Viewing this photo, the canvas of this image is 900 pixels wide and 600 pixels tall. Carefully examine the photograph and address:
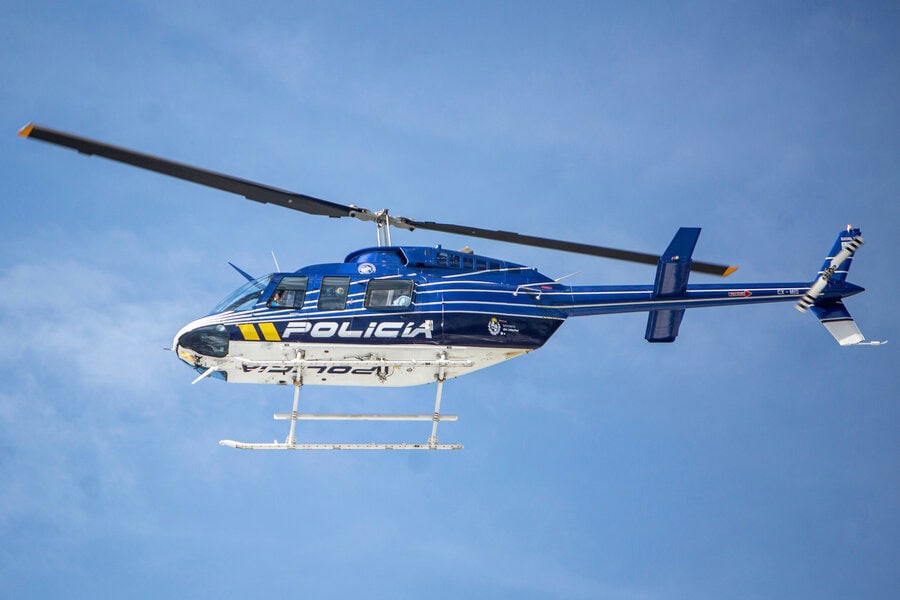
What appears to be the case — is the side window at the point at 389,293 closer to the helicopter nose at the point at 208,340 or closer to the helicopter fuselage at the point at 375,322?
the helicopter fuselage at the point at 375,322

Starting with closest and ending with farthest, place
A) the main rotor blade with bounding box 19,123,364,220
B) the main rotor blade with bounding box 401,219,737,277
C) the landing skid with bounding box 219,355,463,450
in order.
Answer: the main rotor blade with bounding box 19,123,364,220 → the landing skid with bounding box 219,355,463,450 → the main rotor blade with bounding box 401,219,737,277

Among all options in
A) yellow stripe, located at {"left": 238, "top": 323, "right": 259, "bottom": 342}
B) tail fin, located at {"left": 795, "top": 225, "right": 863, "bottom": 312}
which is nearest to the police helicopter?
yellow stripe, located at {"left": 238, "top": 323, "right": 259, "bottom": 342}

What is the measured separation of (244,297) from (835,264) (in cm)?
1084

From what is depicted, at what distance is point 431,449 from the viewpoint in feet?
55.8

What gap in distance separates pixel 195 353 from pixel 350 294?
9.03ft

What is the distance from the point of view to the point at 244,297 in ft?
56.9

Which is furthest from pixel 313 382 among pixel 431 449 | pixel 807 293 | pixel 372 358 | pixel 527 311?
pixel 807 293

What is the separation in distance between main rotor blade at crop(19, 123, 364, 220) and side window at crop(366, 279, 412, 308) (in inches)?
64.5

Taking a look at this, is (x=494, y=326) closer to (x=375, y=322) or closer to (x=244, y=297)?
(x=375, y=322)

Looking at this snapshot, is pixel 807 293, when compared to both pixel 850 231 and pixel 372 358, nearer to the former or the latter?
pixel 850 231

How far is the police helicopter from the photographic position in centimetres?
1700

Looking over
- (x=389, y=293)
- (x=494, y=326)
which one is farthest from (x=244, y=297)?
(x=494, y=326)

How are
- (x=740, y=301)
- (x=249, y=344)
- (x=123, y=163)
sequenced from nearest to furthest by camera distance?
1. (x=123, y=163)
2. (x=249, y=344)
3. (x=740, y=301)

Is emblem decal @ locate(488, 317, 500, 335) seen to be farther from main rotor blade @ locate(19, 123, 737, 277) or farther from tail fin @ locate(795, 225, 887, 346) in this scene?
tail fin @ locate(795, 225, 887, 346)
